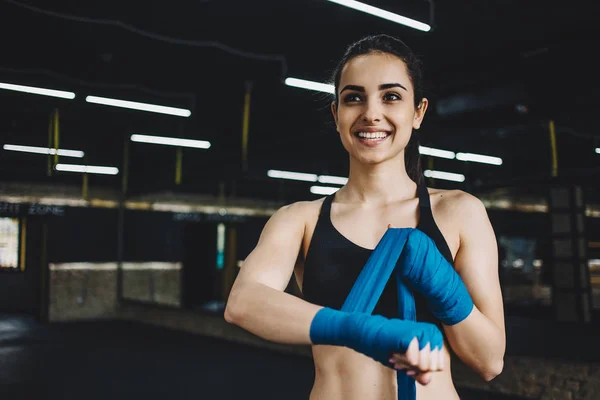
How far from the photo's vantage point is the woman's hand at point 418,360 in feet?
2.40

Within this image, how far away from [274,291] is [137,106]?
5.45 meters

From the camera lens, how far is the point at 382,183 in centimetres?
113

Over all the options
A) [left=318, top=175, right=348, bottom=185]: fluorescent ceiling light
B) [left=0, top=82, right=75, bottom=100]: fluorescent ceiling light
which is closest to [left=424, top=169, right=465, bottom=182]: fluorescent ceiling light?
[left=318, top=175, right=348, bottom=185]: fluorescent ceiling light

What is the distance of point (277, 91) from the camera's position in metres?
6.91

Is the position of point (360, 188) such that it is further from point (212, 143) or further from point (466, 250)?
point (212, 143)

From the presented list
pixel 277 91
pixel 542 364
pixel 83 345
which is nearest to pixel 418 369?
pixel 542 364

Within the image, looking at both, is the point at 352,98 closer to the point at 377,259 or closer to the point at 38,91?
the point at 377,259

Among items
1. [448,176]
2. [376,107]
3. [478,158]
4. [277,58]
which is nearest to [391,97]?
[376,107]

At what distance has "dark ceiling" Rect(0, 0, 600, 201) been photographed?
504cm

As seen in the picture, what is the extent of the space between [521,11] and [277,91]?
3013 millimetres

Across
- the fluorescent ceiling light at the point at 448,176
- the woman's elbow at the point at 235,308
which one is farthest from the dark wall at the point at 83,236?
the woman's elbow at the point at 235,308

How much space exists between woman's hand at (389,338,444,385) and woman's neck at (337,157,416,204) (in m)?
0.44

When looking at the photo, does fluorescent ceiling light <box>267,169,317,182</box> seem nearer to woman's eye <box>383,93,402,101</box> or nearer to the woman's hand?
woman's eye <box>383,93,402,101</box>

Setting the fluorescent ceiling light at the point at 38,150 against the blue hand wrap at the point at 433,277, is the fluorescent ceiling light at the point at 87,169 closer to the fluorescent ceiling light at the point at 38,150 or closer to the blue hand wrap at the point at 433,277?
the fluorescent ceiling light at the point at 38,150
